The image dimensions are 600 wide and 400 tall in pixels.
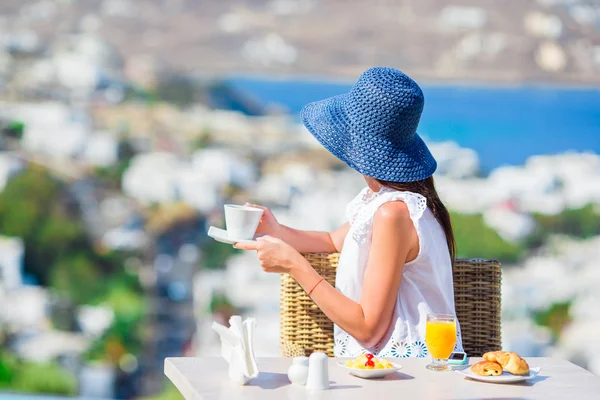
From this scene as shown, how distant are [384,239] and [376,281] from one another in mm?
90

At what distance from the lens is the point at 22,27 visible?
500 centimetres

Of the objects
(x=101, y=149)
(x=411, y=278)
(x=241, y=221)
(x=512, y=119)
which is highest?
(x=512, y=119)

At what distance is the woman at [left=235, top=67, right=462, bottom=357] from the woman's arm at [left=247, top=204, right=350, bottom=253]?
0.23 m

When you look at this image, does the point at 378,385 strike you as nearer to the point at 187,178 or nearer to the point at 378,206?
the point at 378,206

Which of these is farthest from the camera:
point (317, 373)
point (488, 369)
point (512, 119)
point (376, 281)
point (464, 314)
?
point (512, 119)

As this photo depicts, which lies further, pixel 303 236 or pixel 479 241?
pixel 479 241

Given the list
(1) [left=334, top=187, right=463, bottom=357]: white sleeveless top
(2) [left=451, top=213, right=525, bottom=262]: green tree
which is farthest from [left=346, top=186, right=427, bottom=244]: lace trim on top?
(2) [left=451, top=213, right=525, bottom=262]: green tree

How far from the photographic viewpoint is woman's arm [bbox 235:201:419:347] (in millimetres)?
1950

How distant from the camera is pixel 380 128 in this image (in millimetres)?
2047

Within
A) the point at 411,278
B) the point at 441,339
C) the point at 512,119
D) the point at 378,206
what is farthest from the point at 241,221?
the point at 512,119

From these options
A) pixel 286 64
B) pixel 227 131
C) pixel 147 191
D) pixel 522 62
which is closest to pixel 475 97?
pixel 522 62

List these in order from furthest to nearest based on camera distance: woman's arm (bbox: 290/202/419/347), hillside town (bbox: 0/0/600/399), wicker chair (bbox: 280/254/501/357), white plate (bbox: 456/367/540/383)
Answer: hillside town (bbox: 0/0/600/399) → wicker chair (bbox: 280/254/501/357) → woman's arm (bbox: 290/202/419/347) → white plate (bbox: 456/367/540/383)

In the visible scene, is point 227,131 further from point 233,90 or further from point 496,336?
point 496,336

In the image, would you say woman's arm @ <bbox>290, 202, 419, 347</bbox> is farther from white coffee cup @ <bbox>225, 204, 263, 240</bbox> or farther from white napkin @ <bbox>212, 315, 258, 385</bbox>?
white napkin @ <bbox>212, 315, 258, 385</bbox>
